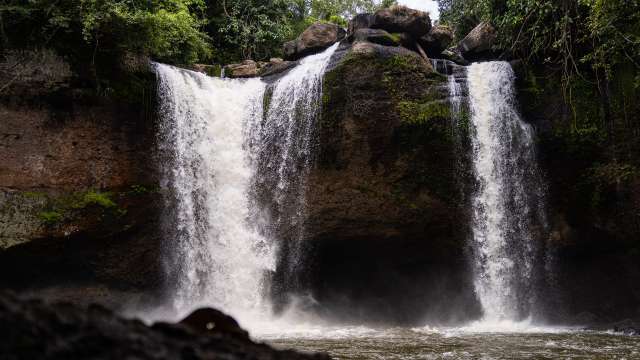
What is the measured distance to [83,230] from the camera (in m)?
13.7

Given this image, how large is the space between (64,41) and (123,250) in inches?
212

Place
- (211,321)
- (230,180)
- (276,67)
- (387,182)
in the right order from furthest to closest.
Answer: (276,67)
(230,180)
(387,182)
(211,321)

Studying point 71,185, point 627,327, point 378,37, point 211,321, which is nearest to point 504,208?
point 627,327

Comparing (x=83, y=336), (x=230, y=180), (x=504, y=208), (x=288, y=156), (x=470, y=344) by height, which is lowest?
(x=470, y=344)

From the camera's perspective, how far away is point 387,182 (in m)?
14.7

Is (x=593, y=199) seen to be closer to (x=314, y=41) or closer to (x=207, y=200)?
(x=314, y=41)

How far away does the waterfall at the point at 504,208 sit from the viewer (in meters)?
14.2

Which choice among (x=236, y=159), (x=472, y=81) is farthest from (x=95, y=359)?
(x=472, y=81)

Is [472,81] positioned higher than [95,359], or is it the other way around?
[472,81]

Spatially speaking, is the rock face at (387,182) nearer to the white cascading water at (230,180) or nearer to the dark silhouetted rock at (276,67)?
the white cascading water at (230,180)

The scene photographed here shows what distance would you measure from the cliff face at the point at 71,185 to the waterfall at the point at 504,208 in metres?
8.24

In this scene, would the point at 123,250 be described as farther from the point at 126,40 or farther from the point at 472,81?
the point at 472,81

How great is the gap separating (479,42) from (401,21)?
261cm

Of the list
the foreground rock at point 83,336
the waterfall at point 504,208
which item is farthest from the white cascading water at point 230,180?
the foreground rock at point 83,336
